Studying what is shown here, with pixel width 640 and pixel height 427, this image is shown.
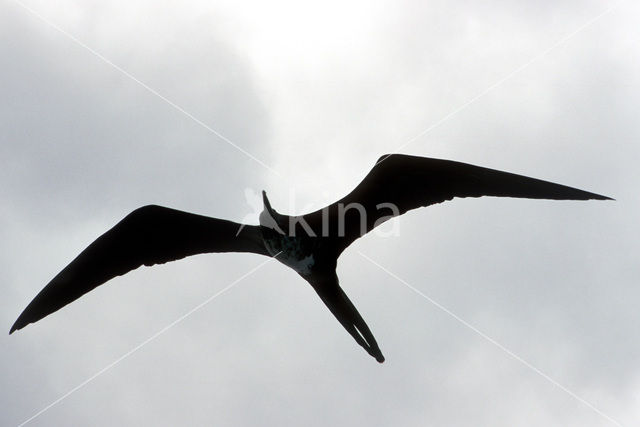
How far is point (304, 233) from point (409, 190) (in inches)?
41.0

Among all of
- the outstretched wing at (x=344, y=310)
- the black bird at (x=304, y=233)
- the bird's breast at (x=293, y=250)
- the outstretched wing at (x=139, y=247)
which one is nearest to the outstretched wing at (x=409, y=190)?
the black bird at (x=304, y=233)

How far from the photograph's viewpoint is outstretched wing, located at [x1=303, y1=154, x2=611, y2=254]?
5.92m

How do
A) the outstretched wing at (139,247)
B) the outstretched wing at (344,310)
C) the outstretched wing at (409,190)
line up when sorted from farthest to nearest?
1. the outstretched wing at (139,247)
2. the outstretched wing at (344,310)
3. the outstretched wing at (409,190)

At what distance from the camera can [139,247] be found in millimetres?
6852

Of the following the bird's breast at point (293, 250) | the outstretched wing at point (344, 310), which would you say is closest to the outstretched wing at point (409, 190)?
the bird's breast at point (293, 250)

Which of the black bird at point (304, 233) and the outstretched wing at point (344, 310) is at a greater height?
the black bird at point (304, 233)

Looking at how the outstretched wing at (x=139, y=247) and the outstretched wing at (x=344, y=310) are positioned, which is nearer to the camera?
the outstretched wing at (x=344, y=310)

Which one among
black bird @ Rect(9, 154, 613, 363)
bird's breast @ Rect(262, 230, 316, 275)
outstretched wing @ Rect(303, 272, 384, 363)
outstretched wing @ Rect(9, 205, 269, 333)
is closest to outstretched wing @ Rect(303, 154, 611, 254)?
black bird @ Rect(9, 154, 613, 363)

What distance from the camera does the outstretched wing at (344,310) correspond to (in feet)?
20.3

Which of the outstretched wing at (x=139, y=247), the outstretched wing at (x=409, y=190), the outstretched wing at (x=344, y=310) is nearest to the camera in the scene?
the outstretched wing at (x=409, y=190)

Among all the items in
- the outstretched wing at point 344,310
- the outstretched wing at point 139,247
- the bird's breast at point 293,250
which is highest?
the outstretched wing at point 139,247

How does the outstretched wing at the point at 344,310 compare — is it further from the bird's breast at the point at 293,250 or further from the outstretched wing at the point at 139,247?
the outstretched wing at the point at 139,247

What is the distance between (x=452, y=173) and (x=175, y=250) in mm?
2801

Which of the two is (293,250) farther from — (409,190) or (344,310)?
(409,190)
